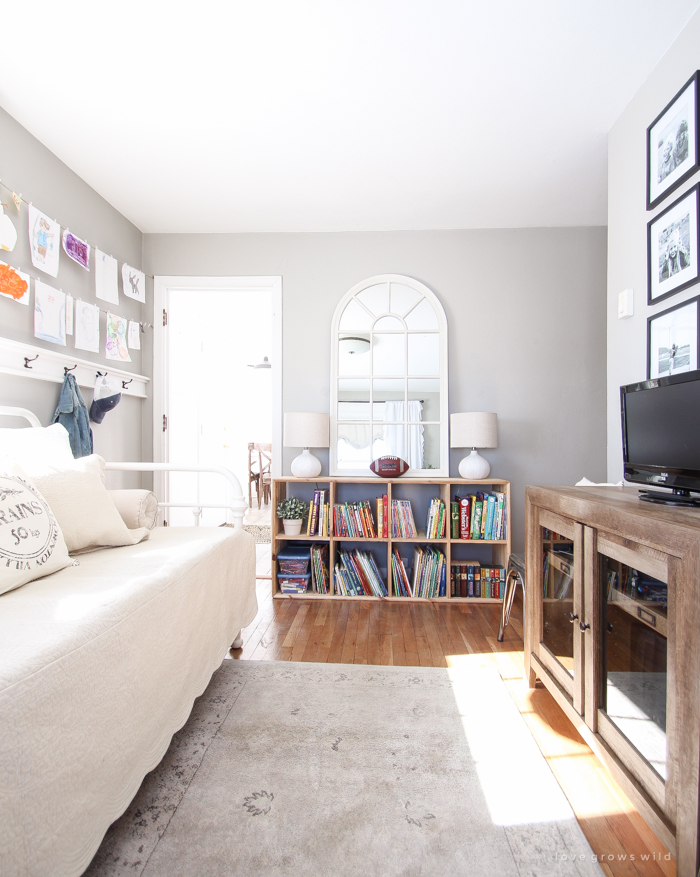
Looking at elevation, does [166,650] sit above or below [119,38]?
below

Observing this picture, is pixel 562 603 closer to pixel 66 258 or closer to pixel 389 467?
pixel 389 467

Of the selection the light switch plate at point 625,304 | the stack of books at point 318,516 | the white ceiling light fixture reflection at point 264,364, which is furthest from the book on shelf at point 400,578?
the white ceiling light fixture reflection at point 264,364

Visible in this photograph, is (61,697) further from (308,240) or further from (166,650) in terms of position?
(308,240)

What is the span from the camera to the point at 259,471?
266 inches

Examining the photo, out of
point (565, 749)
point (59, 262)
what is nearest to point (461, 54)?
point (59, 262)

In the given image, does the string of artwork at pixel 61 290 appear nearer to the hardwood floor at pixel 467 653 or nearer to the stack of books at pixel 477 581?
the hardwood floor at pixel 467 653

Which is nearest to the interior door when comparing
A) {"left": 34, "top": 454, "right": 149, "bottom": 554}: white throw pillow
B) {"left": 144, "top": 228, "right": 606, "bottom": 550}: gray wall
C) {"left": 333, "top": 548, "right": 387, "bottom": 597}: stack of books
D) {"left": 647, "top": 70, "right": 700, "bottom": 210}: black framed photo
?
{"left": 333, "top": 548, "right": 387, "bottom": 597}: stack of books

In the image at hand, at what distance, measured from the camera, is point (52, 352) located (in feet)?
7.50

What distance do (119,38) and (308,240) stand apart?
1.68 metres

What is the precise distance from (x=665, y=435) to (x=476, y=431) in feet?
5.26

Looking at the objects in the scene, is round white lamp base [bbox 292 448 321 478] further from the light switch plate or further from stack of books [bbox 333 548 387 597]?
the light switch plate

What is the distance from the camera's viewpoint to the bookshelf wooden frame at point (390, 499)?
291 centimetres

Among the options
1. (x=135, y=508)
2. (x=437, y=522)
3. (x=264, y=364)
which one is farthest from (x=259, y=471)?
(x=135, y=508)

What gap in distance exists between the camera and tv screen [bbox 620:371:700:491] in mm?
1196
